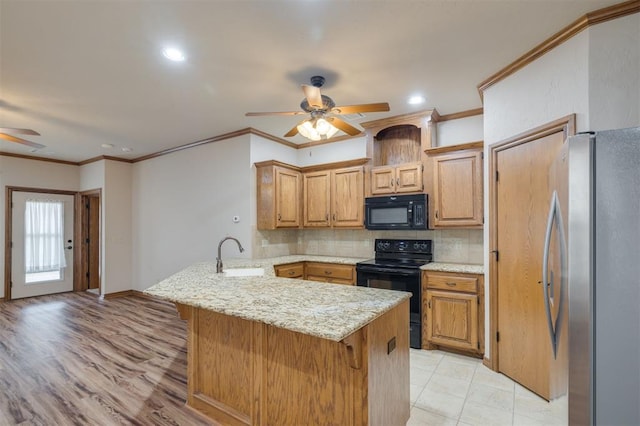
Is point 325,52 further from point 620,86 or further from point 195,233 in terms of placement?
point 195,233

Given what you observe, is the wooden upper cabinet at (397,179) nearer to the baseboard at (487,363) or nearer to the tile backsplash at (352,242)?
the tile backsplash at (352,242)

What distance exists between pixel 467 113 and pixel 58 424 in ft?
14.9

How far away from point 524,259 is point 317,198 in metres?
2.60

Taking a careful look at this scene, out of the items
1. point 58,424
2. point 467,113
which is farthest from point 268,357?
point 467,113

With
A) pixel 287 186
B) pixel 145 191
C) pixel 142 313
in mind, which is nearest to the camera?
pixel 287 186

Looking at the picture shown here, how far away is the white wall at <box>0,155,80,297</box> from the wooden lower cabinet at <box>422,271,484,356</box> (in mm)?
6906

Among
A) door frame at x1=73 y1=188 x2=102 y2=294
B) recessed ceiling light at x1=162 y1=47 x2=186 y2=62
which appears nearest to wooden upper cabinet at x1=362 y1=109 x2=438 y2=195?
recessed ceiling light at x1=162 y1=47 x2=186 y2=62

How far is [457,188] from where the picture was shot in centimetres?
329

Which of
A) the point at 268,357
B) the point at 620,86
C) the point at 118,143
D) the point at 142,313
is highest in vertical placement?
the point at 118,143

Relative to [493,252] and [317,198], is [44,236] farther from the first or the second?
[493,252]

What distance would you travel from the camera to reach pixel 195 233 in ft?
15.7

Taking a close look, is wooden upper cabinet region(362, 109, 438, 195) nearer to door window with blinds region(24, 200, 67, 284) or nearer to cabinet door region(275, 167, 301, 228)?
cabinet door region(275, 167, 301, 228)

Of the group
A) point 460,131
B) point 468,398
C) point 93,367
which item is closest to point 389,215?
point 460,131

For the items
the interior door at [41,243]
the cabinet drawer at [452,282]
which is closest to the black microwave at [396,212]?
the cabinet drawer at [452,282]
